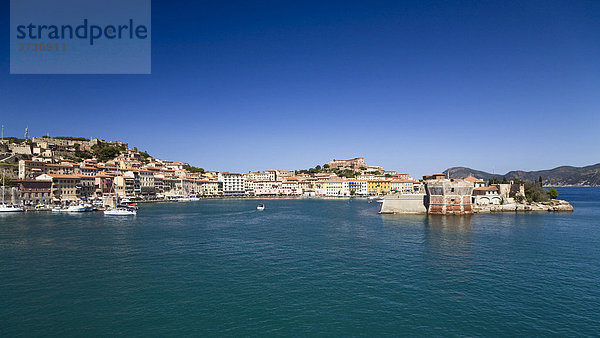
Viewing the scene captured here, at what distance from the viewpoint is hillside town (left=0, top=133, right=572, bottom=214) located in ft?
142

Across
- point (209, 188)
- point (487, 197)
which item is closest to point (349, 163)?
point (209, 188)

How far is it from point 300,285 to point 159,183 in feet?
259

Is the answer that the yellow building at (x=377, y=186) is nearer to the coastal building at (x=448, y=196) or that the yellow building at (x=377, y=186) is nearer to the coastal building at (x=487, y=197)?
the coastal building at (x=487, y=197)

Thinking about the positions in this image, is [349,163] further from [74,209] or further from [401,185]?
[74,209]

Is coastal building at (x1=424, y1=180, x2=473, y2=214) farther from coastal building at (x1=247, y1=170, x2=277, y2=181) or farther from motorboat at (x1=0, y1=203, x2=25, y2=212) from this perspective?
coastal building at (x1=247, y1=170, x2=277, y2=181)

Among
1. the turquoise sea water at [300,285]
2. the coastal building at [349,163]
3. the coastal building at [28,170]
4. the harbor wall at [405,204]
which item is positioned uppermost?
the coastal building at [349,163]

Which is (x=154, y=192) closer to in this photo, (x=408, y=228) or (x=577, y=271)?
(x=408, y=228)

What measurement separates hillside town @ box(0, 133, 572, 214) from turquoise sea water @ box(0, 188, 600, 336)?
17.7 m

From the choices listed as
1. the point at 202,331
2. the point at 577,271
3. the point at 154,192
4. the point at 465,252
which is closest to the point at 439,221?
the point at 465,252

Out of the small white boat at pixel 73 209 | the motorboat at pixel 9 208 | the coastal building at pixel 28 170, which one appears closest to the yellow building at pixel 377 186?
the small white boat at pixel 73 209

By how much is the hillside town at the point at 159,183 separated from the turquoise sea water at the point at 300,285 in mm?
17736

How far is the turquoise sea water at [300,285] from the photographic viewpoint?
34.3ft

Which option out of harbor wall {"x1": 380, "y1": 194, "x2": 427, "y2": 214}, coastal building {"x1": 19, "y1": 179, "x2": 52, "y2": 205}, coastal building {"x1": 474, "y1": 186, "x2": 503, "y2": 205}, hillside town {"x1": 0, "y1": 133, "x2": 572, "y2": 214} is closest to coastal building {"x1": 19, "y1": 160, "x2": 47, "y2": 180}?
hillside town {"x1": 0, "y1": 133, "x2": 572, "y2": 214}

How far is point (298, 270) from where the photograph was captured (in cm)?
1641
